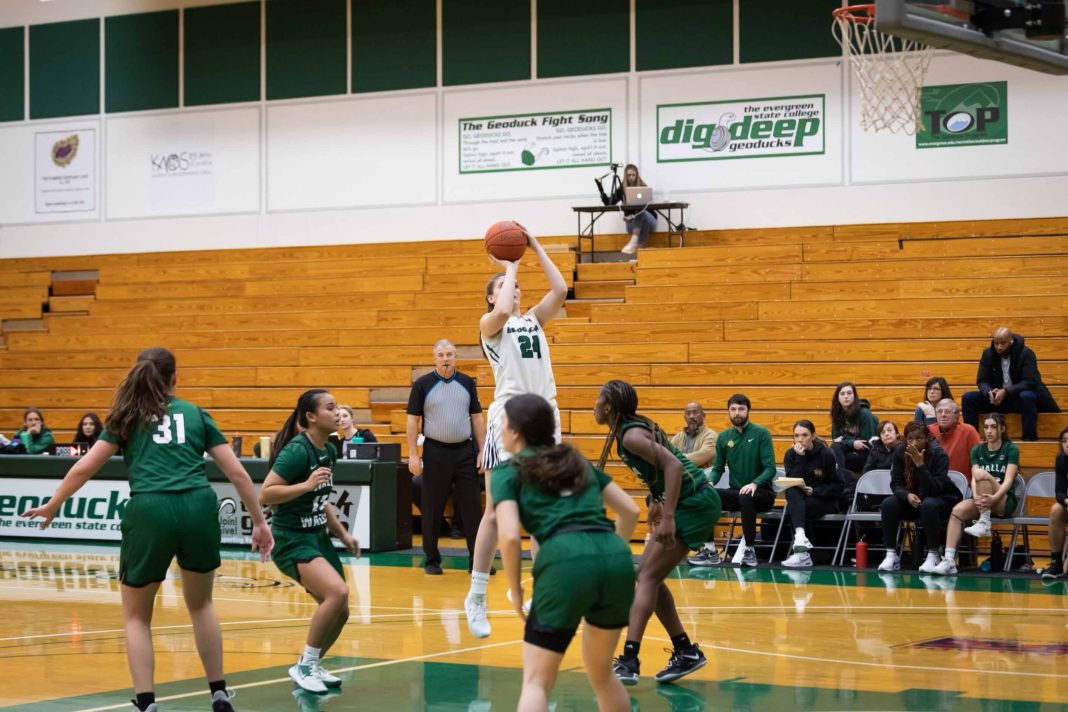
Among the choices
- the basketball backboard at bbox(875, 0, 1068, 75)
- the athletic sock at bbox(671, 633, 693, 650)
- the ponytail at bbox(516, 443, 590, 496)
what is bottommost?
the athletic sock at bbox(671, 633, 693, 650)

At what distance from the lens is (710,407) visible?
14.4 metres

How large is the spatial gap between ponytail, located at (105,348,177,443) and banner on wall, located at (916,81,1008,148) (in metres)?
13.4

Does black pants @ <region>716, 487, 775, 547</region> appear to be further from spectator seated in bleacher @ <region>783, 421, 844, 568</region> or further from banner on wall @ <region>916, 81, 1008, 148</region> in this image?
banner on wall @ <region>916, 81, 1008, 148</region>

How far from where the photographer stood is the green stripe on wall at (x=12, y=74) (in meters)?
21.5

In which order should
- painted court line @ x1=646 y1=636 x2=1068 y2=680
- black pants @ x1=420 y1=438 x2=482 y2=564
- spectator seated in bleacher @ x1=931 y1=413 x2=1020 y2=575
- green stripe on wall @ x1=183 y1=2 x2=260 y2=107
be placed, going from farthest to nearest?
green stripe on wall @ x1=183 y1=2 x2=260 y2=107 → spectator seated in bleacher @ x1=931 y1=413 x2=1020 y2=575 → black pants @ x1=420 y1=438 x2=482 y2=564 → painted court line @ x1=646 y1=636 x2=1068 y2=680

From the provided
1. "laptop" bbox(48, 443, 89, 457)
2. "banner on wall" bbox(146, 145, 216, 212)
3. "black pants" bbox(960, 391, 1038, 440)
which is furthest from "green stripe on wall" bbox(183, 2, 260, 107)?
"black pants" bbox(960, 391, 1038, 440)

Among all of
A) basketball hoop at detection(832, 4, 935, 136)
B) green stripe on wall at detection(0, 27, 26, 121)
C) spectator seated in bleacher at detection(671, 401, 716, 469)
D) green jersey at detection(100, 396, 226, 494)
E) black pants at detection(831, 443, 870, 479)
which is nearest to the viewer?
green jersey at detection(100, 396, 226, 494)

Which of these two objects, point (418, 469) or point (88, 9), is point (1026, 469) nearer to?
point (418, 469)

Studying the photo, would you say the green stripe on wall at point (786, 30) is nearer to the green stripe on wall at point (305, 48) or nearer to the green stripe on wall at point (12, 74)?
the green stripe on wall at point (305, 48)

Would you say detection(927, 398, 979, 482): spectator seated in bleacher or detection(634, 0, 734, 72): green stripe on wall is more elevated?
detection(634, 0, 734, 72): green stripe on wall

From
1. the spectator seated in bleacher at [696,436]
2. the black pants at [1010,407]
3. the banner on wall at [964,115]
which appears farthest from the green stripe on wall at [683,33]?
the spectator seated in bleacher at [696,436]

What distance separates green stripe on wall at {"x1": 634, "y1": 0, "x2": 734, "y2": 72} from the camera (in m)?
17.9

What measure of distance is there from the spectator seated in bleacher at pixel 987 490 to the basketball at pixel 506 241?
5856 mm

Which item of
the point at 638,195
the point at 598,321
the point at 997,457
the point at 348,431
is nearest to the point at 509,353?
the point at 997,457
